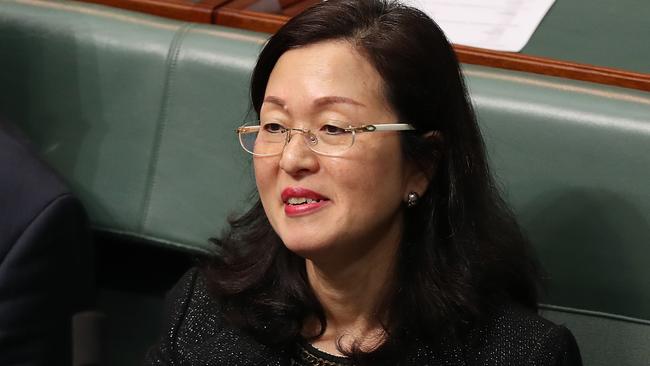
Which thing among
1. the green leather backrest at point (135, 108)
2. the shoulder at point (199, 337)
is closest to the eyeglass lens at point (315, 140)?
the shoulder at point (199, 337)

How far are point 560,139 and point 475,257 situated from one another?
23 centimetres

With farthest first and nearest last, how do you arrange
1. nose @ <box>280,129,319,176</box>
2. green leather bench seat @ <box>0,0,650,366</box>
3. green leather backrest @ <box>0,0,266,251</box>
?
1. green leather backrest @ <box>0,0,266,251</box>
2. green leather bench seat @ <box>0,0,650,366</box>
3. nose @ <box>280,129,319,176</box>

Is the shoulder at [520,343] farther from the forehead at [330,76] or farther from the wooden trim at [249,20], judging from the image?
the wooden trim at [249,20]

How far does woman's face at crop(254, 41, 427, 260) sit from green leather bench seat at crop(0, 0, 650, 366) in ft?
Result: 0.92

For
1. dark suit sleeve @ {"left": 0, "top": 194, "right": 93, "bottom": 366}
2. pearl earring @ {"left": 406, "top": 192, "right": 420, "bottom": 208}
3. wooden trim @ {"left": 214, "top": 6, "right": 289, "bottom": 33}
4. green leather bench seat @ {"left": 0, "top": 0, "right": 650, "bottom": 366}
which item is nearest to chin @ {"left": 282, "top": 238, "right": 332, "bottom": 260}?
pearl earring @ {"left": 406, "top": 192, "right": 420, "bottom": 208}

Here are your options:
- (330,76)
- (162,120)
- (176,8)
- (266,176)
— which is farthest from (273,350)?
(176,8)

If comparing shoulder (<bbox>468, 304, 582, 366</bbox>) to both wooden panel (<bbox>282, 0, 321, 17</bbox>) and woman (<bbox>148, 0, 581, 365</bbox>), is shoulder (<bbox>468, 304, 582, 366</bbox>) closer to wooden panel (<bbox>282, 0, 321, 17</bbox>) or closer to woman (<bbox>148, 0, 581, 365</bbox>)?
woman (<bbox>148, 0, 581, 365</bbox>)

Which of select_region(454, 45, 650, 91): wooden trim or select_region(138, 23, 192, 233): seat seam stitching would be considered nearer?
select_region(454, 45, 650, 91): wooden trim

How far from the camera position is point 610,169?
48.5 inches

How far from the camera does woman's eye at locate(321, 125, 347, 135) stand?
40.1 inches

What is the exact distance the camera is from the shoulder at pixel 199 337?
3.72 ft

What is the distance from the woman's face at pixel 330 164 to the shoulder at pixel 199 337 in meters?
0.15

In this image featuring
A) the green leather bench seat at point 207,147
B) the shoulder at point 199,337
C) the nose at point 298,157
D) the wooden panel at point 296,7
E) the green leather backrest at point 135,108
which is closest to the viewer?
the nose at point 298,157

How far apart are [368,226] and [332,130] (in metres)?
0.10
